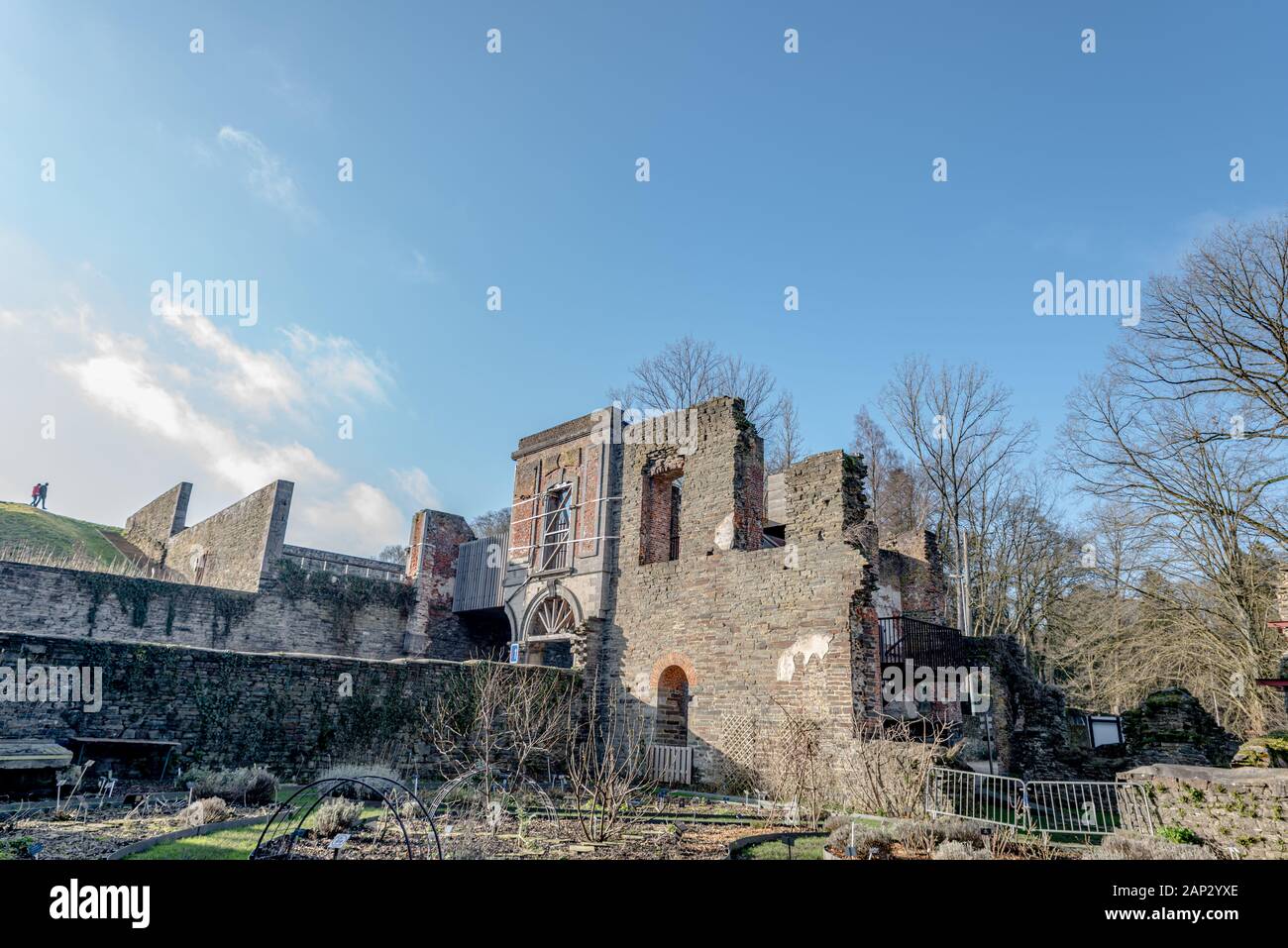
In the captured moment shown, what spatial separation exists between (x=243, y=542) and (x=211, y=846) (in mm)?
16308

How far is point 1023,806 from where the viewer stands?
986 centimetres

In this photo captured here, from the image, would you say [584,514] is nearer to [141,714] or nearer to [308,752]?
[308,752]

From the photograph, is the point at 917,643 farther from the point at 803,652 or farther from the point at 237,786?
the point at 237,786

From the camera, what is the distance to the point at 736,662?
14312 millimetres

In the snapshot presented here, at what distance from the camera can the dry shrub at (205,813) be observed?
335 inches

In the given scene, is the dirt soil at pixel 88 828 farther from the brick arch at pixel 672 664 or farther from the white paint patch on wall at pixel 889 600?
the white paint patch on wall at pixel 889 600

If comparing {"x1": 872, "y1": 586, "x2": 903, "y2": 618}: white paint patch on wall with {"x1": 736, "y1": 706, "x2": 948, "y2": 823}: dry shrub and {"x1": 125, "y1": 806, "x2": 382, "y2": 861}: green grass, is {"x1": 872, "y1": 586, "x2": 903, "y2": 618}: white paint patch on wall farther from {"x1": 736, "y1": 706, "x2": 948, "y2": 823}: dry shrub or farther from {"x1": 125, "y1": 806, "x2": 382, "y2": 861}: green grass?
{"x1": 125, "y1": 806, "x2": 382, "y2": 861}: green grass

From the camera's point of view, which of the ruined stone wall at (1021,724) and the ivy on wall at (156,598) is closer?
the ruined stone wall at (1021,724)

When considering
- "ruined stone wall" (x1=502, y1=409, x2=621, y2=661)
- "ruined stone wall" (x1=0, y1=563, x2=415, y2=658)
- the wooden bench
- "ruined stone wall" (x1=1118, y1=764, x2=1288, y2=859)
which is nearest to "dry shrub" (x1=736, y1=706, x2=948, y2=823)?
"ruined stone wall" (x1=1118, y1=764, x2=1288, y2=859)

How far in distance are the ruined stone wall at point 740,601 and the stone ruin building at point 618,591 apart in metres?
0.04

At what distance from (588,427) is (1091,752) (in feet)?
44.5

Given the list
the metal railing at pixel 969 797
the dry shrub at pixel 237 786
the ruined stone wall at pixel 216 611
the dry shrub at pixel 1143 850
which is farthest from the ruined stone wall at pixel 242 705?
the dry shrub at pixel 1143 850

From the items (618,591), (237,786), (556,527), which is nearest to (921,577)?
(618,591)
